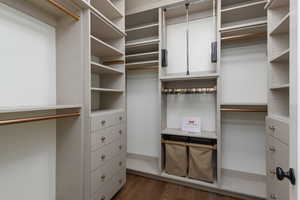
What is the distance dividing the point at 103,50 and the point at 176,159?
1775 mm

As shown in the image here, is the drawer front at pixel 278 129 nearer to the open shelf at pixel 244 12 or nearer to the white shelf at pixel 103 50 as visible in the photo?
the open shelf at pixel 244 12

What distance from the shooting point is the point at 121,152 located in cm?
192

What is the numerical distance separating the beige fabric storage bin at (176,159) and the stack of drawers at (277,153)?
0.92m

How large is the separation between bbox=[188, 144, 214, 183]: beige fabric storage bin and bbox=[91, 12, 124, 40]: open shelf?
1.80 m

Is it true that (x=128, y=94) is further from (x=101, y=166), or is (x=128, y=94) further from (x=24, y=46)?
(x=24, y=46)

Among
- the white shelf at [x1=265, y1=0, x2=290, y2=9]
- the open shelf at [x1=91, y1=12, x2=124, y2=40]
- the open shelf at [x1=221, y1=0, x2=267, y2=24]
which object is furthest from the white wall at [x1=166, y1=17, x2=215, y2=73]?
the open shelf at [x1=91, y1=12, x2=124, y2=40]

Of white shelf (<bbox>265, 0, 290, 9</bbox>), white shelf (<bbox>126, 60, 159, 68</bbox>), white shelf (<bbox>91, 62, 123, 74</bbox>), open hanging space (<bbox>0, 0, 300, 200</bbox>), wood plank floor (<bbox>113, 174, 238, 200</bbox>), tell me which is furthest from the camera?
white shelf (<bbox>126, 60, 159, 68</bbox>)

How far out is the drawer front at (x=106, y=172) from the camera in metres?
1.44

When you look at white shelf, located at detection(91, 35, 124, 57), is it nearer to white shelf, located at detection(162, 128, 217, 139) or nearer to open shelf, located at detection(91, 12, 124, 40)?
open shelf, located at detection(91, 12, 124, 40)

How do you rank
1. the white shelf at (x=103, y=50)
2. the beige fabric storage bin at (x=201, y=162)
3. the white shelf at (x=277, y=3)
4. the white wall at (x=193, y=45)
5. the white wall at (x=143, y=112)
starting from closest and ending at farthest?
the white shelf at (x=277, y=3)
the white shelf at (x=103, y=50)
the beige fabric storage bin at (x=201, y=162)
the white wall at (x=193, y=45)
the white wall at (x=143, y=112)

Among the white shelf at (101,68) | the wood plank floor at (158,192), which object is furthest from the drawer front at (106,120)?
the wood plank floor at (158,192)

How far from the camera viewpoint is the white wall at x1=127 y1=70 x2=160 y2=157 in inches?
99.0

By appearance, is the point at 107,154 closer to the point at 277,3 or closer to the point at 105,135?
the point at 105,135

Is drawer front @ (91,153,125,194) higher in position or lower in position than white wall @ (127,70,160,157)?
lower
